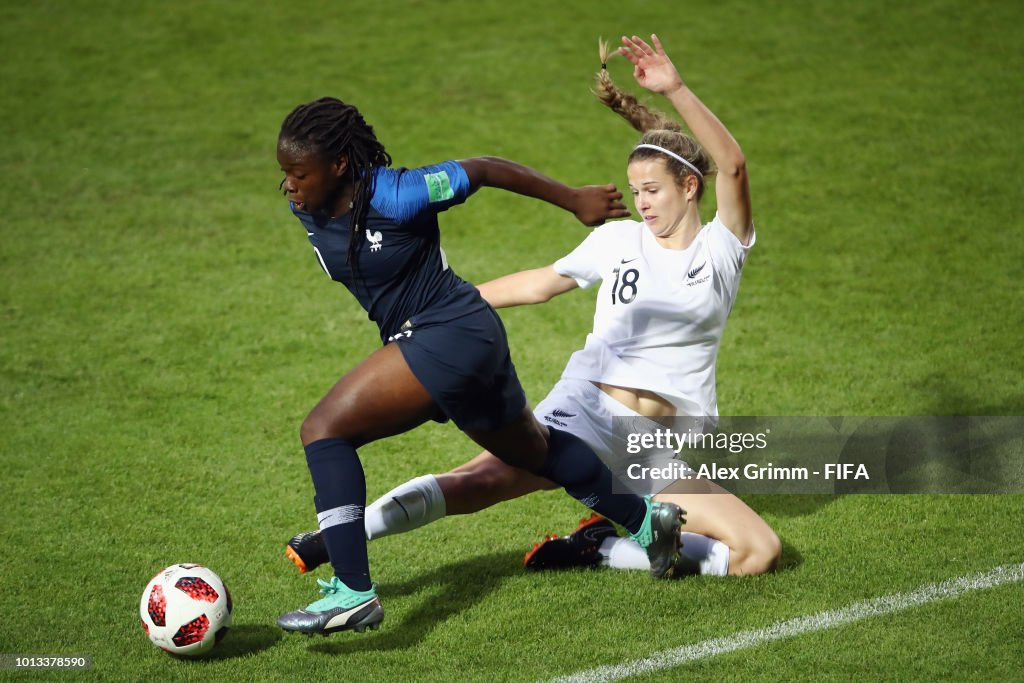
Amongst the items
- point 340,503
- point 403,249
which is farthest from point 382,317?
point 340,503

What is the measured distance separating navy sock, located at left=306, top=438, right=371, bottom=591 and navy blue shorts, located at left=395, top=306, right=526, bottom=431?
0.37m

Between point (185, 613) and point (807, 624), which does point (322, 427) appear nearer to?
point (185, 613)

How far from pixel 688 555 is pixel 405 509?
1.13 meters

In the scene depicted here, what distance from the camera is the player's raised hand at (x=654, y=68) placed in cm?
421

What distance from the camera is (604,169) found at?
29.6 feet

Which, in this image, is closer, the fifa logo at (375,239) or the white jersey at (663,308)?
the fifa logo at (375,239)

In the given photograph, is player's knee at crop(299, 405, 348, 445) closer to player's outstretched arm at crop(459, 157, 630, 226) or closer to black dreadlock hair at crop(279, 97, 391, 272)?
black dreadlock hair at crop(279, 97, 391, 272)

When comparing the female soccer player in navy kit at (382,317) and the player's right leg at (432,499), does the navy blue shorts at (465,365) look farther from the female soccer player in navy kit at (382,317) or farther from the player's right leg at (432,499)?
the player's right leg at (432,499)

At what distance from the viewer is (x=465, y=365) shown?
12.9 feet

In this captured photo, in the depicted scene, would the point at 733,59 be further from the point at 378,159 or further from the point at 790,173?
the point at 378,159

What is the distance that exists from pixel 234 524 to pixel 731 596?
85.3 inches

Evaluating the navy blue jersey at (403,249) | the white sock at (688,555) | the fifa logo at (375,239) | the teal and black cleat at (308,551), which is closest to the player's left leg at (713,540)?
the white sock at (688,555)

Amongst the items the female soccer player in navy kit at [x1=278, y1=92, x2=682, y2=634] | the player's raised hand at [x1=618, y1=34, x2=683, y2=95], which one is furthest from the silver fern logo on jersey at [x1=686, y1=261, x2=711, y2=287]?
the female soccer player in navy kit at [x1=278, y1=92, x2=682, y2=634]

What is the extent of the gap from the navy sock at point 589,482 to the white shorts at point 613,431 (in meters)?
0.34
